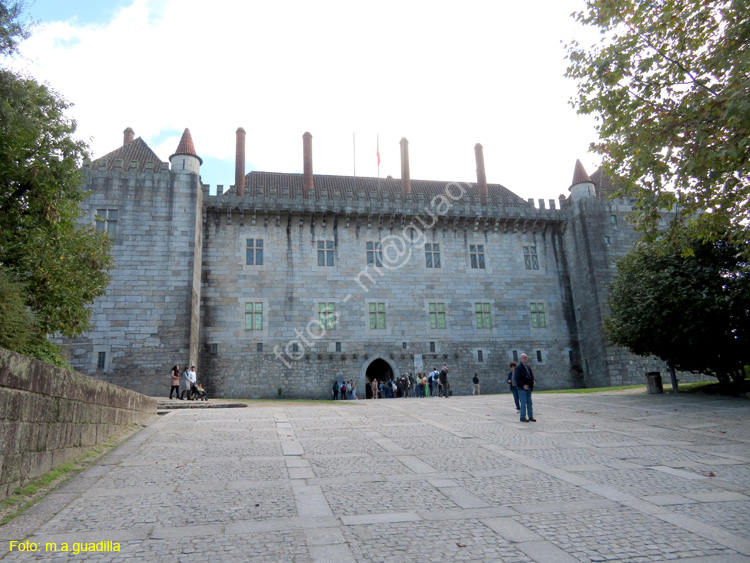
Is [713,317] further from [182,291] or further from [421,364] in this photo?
[182,291]

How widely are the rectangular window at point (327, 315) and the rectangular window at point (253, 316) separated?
10.7 ft

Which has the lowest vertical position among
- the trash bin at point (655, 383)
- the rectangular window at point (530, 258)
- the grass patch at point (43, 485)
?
the grass patch at point (43, 485)

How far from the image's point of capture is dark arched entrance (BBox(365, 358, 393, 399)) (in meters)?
30.0

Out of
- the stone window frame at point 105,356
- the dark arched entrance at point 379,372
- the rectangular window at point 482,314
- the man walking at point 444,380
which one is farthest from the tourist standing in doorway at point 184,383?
the rectangular window at point 482,314

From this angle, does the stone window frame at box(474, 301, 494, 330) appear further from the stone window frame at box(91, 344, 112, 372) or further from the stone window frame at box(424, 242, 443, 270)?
the stone window frame at box(91, 344, 112, 372)

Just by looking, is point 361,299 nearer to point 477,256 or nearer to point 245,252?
point 245,252

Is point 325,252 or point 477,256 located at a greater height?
point 325,252

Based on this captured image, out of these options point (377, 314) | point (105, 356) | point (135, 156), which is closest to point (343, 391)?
point (377, 314)

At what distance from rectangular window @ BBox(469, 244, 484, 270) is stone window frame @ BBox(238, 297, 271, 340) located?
12813 millimetres

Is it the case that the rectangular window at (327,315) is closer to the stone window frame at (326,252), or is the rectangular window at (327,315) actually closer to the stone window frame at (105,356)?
the stone window frame at (326,252)

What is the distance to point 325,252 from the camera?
3055cm

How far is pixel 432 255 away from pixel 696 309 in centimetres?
1644

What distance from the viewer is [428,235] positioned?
105ft

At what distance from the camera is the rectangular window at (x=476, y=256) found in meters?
32.1
